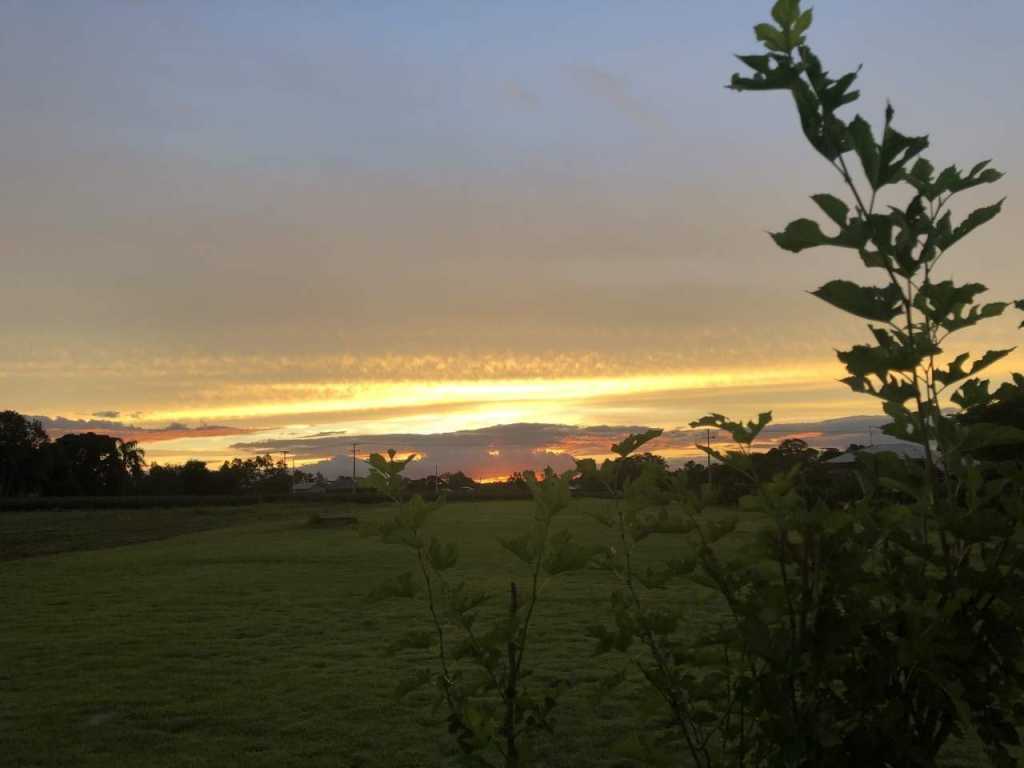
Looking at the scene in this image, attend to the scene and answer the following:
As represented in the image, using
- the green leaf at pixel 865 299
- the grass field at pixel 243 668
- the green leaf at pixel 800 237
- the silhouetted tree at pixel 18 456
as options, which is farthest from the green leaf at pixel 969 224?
the silhouetted tree at pixel 18 456

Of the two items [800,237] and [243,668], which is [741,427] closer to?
[800,237]

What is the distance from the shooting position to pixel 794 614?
163cm

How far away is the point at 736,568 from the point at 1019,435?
0.60 meters

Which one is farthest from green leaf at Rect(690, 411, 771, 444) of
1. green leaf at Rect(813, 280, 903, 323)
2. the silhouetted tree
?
the silhouetted tree

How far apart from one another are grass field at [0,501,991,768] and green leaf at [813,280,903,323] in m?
0.74

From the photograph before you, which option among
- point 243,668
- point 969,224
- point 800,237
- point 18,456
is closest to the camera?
point 800,237

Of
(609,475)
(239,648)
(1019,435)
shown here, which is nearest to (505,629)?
(609,475)

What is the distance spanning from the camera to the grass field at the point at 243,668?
201 inches

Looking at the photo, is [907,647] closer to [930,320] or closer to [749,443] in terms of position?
[749,443]

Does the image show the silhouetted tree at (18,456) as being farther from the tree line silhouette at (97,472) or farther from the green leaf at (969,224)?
the green leaf at (969,224)

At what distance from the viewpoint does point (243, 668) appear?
7.18m

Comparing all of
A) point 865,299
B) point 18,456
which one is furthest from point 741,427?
point 18,456

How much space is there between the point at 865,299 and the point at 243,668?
6.81 m

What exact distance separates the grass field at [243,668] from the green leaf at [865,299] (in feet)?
2.43
